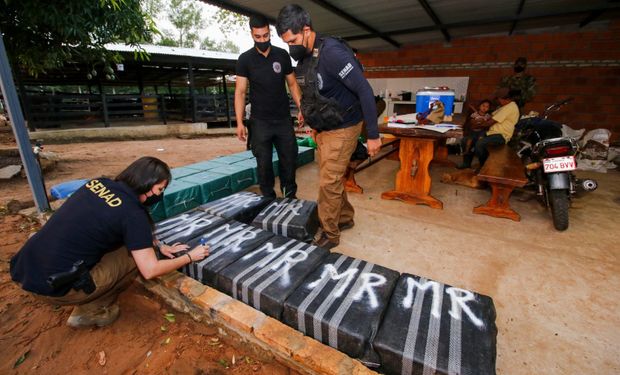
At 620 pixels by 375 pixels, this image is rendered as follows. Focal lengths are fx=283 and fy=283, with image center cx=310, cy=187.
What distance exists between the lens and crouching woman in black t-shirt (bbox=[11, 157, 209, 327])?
159cm

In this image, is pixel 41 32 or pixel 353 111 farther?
pixel 41 32

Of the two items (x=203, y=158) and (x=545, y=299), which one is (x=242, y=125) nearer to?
(x=545, y=299)

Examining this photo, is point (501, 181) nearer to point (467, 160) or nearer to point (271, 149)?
point (467, 160)

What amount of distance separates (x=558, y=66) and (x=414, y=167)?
6.45 meters

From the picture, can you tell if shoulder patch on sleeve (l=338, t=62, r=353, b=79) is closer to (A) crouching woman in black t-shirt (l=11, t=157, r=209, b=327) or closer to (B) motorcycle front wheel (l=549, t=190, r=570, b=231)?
(A) crouching woman in black t-shirt (l=11, t=157, r=209, b=327)

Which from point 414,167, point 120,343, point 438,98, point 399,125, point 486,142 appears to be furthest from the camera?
point 438,98

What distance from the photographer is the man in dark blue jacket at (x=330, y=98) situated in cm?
221

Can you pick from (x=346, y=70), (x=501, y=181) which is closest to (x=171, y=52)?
(x=346, y=70)

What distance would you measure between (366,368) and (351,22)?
6.54 m

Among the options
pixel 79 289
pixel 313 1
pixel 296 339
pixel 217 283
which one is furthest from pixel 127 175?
pixel 313 1

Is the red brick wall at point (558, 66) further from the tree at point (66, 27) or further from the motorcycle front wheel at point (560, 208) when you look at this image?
the tree at point (66, 27)

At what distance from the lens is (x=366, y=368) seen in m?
1.35

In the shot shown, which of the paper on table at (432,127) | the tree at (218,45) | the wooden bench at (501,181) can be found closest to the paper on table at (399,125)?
the paper on table at (432,127)

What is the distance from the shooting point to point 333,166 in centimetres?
245
